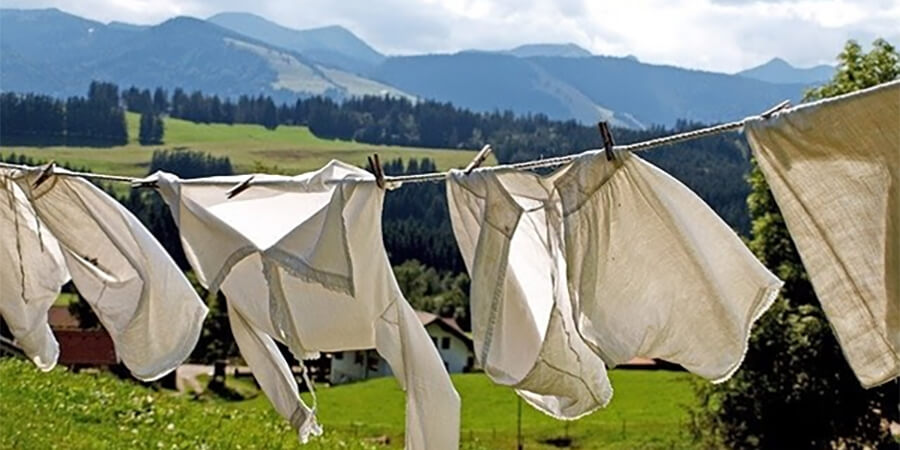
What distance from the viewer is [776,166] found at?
3.20m

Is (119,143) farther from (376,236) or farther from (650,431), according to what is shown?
(376,236)

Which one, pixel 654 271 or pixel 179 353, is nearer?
pixel 654 271

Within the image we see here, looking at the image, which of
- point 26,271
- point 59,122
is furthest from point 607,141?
point 59,122

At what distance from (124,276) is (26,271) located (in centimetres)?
62

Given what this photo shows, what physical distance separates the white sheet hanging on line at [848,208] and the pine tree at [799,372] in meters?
13.2

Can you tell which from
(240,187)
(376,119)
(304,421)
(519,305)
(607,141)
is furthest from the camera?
(376,119)

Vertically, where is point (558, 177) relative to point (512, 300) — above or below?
above

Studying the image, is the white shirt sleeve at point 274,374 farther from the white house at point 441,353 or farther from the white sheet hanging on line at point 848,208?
the white house at point 441,353

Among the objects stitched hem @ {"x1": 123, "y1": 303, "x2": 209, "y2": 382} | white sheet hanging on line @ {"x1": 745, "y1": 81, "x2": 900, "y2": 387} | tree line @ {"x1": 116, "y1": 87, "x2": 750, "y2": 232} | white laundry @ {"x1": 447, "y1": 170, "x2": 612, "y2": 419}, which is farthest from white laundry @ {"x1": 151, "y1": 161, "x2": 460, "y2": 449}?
tree line @ {"x1": 116, "y1": 87, "x2": 750, "y2": 232}

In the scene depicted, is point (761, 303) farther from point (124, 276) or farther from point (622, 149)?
point (124, 276)

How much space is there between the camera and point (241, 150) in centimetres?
13112

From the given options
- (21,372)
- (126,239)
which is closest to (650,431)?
(21,372)

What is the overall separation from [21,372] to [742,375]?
36.3 ft

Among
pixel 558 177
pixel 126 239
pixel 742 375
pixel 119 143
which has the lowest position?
pixel 119 143
